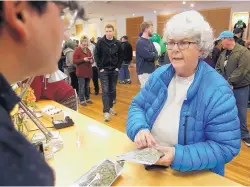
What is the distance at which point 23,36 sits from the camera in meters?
0.29

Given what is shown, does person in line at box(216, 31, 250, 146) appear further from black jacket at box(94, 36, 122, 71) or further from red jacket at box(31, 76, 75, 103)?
red jacket at box(31, 76, 75, 103)

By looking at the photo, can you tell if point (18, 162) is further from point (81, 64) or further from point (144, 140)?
point (81, 64)

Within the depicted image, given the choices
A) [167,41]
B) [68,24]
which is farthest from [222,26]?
[68,24]

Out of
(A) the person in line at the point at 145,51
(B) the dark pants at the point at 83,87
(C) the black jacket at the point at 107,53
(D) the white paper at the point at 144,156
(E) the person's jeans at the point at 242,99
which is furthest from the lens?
(B) the dark pants at the point at 83,87

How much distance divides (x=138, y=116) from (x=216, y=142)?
1.24 ft

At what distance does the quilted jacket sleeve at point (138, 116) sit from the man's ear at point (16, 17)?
858 mm

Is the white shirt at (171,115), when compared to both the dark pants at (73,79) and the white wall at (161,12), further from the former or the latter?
the white wall at (161,12)

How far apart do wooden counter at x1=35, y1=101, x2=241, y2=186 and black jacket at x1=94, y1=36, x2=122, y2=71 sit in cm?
202

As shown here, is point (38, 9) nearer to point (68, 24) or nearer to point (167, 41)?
point (68, 24)

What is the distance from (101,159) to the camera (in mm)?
1074

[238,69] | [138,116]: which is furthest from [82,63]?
[138,116]

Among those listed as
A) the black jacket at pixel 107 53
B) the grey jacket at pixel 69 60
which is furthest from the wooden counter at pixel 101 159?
the grey jacket at pixel 69 60

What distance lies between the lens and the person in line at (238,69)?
2584 mm

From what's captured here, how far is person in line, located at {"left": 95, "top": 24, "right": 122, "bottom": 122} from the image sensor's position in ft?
11.1
